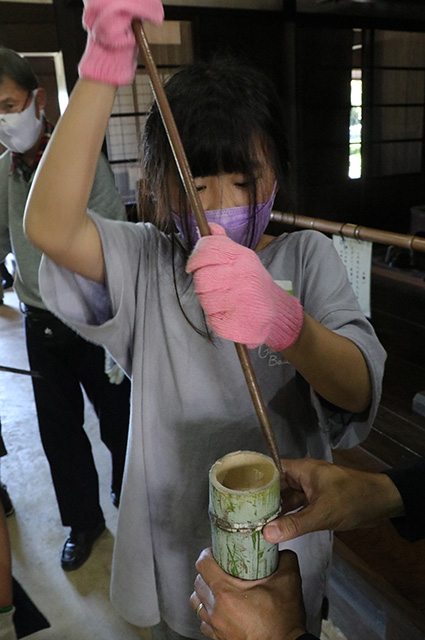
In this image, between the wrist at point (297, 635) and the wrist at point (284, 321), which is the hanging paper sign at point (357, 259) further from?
the wrist at point (297, 635)

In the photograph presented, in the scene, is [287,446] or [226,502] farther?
[287,446]

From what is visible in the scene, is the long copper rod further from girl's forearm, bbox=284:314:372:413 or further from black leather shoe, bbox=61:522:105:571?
black leather shoe, bbox=61:522:105:571

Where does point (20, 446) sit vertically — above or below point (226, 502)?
below

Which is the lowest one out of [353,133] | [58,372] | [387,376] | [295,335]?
[387,376]

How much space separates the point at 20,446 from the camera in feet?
9.39

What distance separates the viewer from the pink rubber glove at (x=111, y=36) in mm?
662

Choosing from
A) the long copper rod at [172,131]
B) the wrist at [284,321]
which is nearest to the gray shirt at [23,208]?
the long copper rod at [172,131]

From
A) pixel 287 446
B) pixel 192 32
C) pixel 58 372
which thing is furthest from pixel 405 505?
pixel 192 32

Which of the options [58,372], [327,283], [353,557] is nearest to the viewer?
[327,283]

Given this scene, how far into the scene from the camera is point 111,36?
2.20 feet

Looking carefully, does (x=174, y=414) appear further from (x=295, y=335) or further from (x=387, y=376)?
(x=387, y=376)

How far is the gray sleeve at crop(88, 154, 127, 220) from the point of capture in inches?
67.6

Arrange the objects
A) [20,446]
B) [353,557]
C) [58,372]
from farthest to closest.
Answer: [20,446], [58,372], [353,557]

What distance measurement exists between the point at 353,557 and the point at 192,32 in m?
4.06
